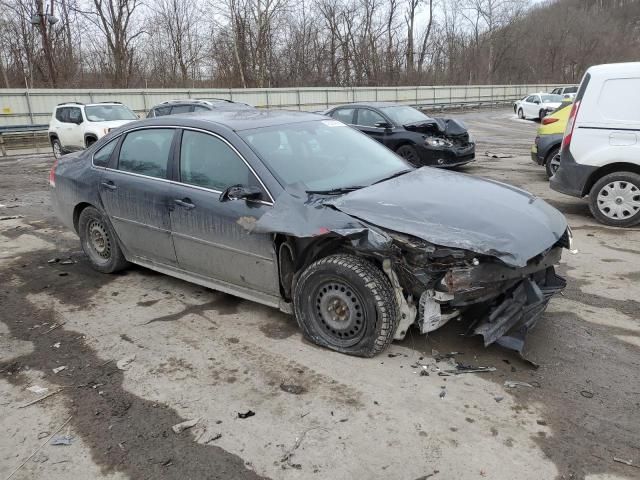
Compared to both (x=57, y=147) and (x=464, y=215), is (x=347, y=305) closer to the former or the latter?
(x=464, y=215)

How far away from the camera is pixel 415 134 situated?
36.5ft

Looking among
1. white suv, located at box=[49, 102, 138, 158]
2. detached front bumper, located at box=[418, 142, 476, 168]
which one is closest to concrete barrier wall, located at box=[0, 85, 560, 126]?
white suv, located at box=[49, 102, 138, 158]

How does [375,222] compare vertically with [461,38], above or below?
below

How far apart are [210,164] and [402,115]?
333 inches

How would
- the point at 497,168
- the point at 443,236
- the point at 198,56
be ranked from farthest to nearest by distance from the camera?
the point at 198,56
the point at 497,168
the point at 443,236

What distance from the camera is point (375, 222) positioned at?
3.44 metres

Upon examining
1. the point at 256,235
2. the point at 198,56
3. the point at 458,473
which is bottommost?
the point at 458,473

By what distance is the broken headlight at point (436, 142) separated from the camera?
11.0 metres

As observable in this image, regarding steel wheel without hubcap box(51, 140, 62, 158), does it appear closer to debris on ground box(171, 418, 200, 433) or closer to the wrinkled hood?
the wrinkled hood

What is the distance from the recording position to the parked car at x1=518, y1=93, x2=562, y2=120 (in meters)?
27.8

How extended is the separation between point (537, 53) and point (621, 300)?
69.8 m

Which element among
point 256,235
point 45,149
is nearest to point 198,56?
point 45,149

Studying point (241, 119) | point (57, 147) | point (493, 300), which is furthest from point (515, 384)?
point (57, 147)

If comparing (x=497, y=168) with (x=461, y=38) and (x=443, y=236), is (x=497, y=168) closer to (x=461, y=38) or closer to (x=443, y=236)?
(x=443, y=236)
